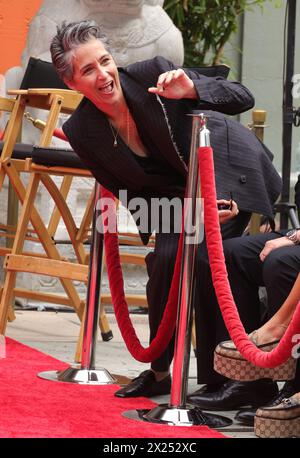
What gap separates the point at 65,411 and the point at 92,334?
0.68 meters

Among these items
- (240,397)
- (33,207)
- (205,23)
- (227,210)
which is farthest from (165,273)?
(205,23)

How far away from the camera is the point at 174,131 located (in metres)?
3.72

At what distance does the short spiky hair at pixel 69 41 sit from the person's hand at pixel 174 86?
372 mm

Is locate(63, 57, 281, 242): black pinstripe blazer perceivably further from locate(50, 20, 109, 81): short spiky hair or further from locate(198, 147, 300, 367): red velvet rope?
locate(198, 147, 300, 367): red velvet rope

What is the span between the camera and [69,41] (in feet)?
12.3

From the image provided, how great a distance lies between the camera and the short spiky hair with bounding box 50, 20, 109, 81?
3.74m

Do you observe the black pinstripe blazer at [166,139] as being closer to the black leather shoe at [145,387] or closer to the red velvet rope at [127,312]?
the red velvet rope at [127,312]

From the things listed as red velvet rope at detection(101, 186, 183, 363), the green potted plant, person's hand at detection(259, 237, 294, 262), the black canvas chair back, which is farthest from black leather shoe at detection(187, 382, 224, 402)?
the green potted plant

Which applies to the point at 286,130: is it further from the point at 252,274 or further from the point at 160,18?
the point at 252,274

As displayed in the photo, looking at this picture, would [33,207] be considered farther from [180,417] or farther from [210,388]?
[180,417]

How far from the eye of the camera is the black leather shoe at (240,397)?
146 inches

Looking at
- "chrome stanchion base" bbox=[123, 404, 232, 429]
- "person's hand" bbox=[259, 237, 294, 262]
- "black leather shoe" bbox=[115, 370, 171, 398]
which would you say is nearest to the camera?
"chrome stanchion base" bbox=[123, 404, 232, 429]

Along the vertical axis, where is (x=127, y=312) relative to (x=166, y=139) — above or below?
below

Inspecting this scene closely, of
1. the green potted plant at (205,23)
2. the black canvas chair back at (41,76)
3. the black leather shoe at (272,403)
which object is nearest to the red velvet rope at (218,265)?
the black leather shoe at (272,403)
